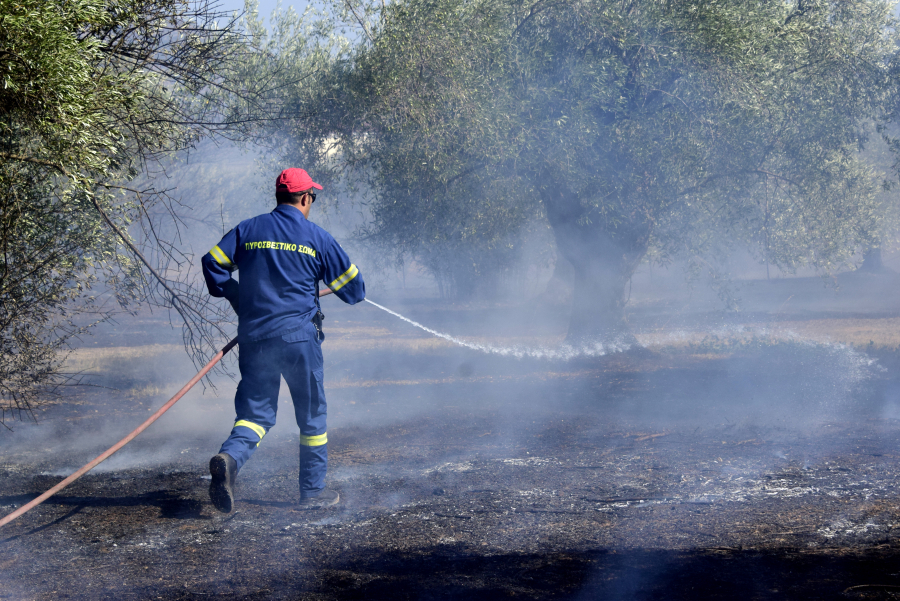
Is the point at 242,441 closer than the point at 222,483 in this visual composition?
No

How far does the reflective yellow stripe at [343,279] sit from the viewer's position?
15.0 feet

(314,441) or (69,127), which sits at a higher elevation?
(69,127)

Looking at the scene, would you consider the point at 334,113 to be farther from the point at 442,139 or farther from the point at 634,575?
the point at 634,575

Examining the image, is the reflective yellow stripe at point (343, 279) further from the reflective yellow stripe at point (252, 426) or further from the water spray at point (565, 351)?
the water spray at point (565, 351)

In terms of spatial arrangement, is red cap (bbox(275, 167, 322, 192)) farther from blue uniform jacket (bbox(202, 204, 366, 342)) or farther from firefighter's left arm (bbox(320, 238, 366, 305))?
firefighter's left arm (bbox(320, 238, 366, 305))

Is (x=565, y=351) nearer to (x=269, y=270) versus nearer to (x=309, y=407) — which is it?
(x=309, y=407)

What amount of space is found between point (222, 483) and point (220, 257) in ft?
4.58

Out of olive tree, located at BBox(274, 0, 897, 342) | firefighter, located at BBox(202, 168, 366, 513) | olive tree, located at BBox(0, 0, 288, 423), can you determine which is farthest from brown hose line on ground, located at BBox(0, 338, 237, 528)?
olive tree, located at BBox(274, 0, 897, 342)

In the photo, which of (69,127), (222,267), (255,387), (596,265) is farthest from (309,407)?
(596,265)

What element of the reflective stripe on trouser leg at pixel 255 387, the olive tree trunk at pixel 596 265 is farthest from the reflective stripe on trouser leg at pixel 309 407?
the olive tree trunk at pixel 596 265

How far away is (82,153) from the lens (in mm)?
4625

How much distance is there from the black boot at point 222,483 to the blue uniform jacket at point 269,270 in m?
0.79

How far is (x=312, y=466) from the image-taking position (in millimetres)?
4488

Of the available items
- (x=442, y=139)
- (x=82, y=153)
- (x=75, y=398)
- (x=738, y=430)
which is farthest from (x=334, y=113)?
(x=738, y=430)
